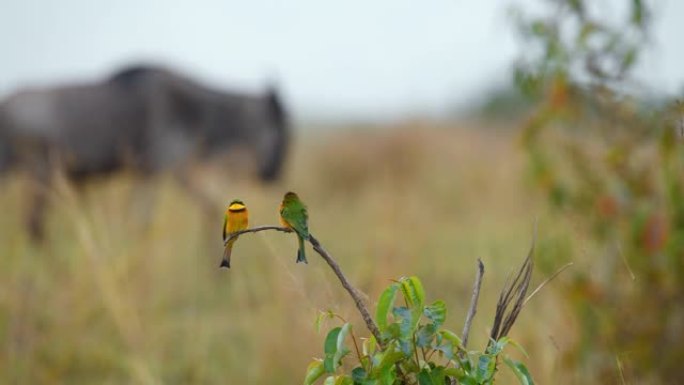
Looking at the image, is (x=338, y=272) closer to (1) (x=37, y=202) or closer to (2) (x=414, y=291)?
(2) (x=414, y=291)

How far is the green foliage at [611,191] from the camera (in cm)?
343

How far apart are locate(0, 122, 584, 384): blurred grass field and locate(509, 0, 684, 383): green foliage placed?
146 millimetres

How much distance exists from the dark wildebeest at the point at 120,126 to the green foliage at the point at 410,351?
624cm

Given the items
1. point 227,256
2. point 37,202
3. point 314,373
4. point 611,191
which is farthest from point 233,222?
point 37,202

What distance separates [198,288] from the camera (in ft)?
22.8

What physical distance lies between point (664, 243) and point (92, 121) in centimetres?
600

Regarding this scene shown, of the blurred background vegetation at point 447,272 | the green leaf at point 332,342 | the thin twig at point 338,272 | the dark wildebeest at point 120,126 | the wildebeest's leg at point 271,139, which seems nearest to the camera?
the thin twig at point 338,272

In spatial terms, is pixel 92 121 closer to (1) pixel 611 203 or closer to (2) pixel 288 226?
(1) pixel 611 203

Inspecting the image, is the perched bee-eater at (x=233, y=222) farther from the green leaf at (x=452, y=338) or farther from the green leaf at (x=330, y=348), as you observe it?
the green leaf at (x=452, y=338)

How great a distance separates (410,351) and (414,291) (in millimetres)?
81

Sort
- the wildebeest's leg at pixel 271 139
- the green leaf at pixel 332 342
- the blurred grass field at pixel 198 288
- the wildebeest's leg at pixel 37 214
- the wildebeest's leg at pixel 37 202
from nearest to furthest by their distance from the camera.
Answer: the green leaf at pixel 332 342 < the blurred grass field at pixel 198 288 < the wildebeest's leg at pixel 37 202 < the wildebeest's leg at pixel 37 214 < the wildebeest's leg at pixel 271 139

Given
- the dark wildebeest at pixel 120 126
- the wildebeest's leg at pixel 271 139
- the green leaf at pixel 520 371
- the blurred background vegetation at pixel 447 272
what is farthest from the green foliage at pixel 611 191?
the wildebeest's leg at pixel 271 139

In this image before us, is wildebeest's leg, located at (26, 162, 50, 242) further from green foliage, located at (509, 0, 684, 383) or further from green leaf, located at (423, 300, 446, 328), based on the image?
green leaf, located at (423, 300, 446, 328)

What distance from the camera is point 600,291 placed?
12.3 feet
